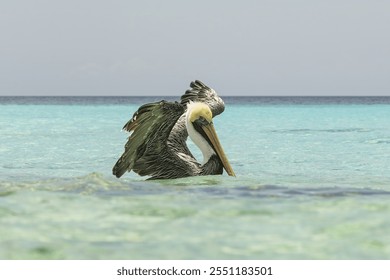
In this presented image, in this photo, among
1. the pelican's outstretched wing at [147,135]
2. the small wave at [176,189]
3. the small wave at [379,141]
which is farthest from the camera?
the small wave at [379,141]

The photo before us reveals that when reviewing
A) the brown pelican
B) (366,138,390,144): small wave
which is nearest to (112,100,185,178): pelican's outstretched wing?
the brown pelican

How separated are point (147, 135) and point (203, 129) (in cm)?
90

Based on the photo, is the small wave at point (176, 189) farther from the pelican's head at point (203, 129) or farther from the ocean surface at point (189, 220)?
the pelican's head at point (203, 129)

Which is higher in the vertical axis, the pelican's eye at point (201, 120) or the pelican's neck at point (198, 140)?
the pelican's eye at point (201, 120)

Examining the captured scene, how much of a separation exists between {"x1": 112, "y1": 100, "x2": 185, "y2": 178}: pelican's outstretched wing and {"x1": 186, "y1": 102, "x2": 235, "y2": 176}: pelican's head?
53 centimetres

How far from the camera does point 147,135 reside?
6621mm

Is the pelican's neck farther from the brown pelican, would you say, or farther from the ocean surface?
the ocean surface

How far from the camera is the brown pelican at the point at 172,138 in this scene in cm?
652

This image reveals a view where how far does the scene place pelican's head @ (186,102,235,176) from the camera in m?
7.25

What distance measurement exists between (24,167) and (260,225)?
721 cm

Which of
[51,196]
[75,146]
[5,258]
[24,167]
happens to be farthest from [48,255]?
[75,146]

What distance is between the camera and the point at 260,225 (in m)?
4.45

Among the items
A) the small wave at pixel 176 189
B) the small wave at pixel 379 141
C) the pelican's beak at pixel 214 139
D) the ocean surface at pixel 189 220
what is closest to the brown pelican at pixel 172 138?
the pelican's beak at pixel 214 139

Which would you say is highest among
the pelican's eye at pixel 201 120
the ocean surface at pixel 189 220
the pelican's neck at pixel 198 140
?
the pelican's eye at pixel 201 120
